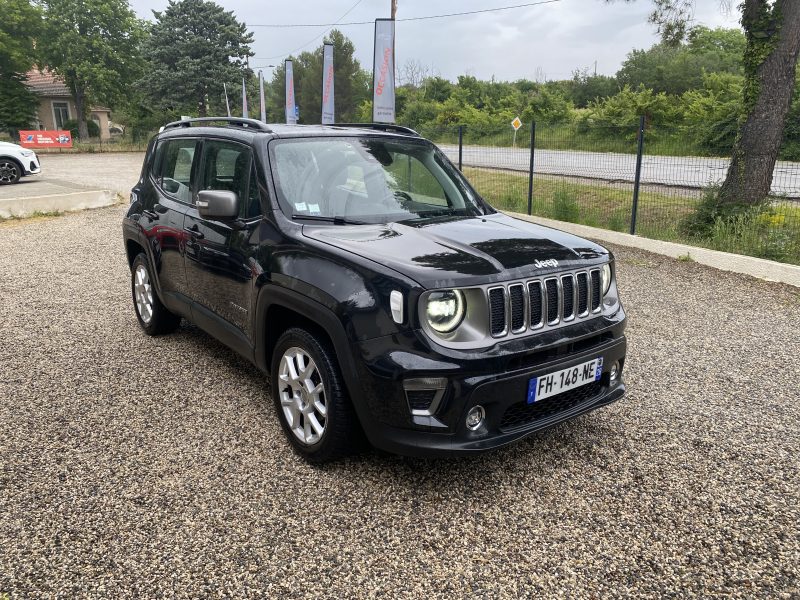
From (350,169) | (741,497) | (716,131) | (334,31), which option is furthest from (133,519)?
(334,31)

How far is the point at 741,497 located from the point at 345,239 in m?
2.37

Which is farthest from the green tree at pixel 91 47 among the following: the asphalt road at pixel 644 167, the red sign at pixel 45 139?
the asphalt road at pixel 644 167

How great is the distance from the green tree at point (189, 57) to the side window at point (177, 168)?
45131 mm

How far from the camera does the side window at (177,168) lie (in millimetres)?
4441

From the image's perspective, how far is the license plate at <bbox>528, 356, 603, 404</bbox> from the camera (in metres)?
2.85

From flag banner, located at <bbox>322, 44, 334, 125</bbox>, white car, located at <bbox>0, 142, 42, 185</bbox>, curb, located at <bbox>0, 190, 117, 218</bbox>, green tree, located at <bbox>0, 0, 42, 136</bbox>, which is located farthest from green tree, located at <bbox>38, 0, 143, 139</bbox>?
curb, located at <bbox>0, 190, 117, 218</bbox>

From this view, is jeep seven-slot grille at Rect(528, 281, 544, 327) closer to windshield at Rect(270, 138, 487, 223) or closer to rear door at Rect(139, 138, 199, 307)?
windshield at Rect(270, 138, 487, 223)

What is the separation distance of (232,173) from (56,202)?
11.8 m

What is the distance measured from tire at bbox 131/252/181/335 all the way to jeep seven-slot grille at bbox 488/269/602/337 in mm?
3331

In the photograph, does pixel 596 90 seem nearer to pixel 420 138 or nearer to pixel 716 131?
pixel 716 131

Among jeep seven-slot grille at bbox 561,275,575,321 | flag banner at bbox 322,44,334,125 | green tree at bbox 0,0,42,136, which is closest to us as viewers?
jeep seven-slot grille at bbox 561,275,575,321

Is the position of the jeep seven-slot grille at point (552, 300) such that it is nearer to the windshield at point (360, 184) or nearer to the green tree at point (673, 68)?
the windshield at point (360, 184)

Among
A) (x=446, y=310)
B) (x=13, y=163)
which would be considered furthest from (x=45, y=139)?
(x=446, y=310)

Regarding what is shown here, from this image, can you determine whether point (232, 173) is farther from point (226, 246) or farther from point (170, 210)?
point (170, 210)
